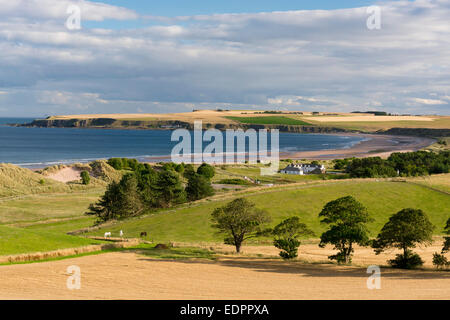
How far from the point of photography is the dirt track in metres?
24.9

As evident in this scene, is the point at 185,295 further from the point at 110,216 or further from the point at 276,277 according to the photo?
the point at 110,216

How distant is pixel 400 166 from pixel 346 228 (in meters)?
85.7

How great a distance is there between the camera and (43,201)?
79.4m

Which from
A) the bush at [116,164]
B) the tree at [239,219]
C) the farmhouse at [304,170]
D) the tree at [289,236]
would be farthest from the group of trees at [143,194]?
the farmhouse at [304,170]

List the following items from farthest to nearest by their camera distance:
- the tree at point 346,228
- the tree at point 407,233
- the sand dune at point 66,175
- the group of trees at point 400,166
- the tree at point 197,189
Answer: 1. the sand dune at point 66,175
2. the group of trees at point 400,166
3. the tree at point 197,189
4. the tree at point 346,228
5. the tree at point 407,233

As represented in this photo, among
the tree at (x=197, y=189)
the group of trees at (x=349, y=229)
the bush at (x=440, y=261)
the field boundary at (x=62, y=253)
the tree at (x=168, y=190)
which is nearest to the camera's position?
the bush at (x=440, y=261)

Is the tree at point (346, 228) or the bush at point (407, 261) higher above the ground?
the tree at point (346, 228)

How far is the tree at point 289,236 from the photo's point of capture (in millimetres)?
39625

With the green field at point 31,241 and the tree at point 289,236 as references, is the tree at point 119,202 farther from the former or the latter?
the tree at point 289,236

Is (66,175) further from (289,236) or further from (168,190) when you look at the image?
(289,236)

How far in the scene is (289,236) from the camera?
41.1m

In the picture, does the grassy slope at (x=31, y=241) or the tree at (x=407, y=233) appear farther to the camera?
the grassy slope at (x=31, y=241)
